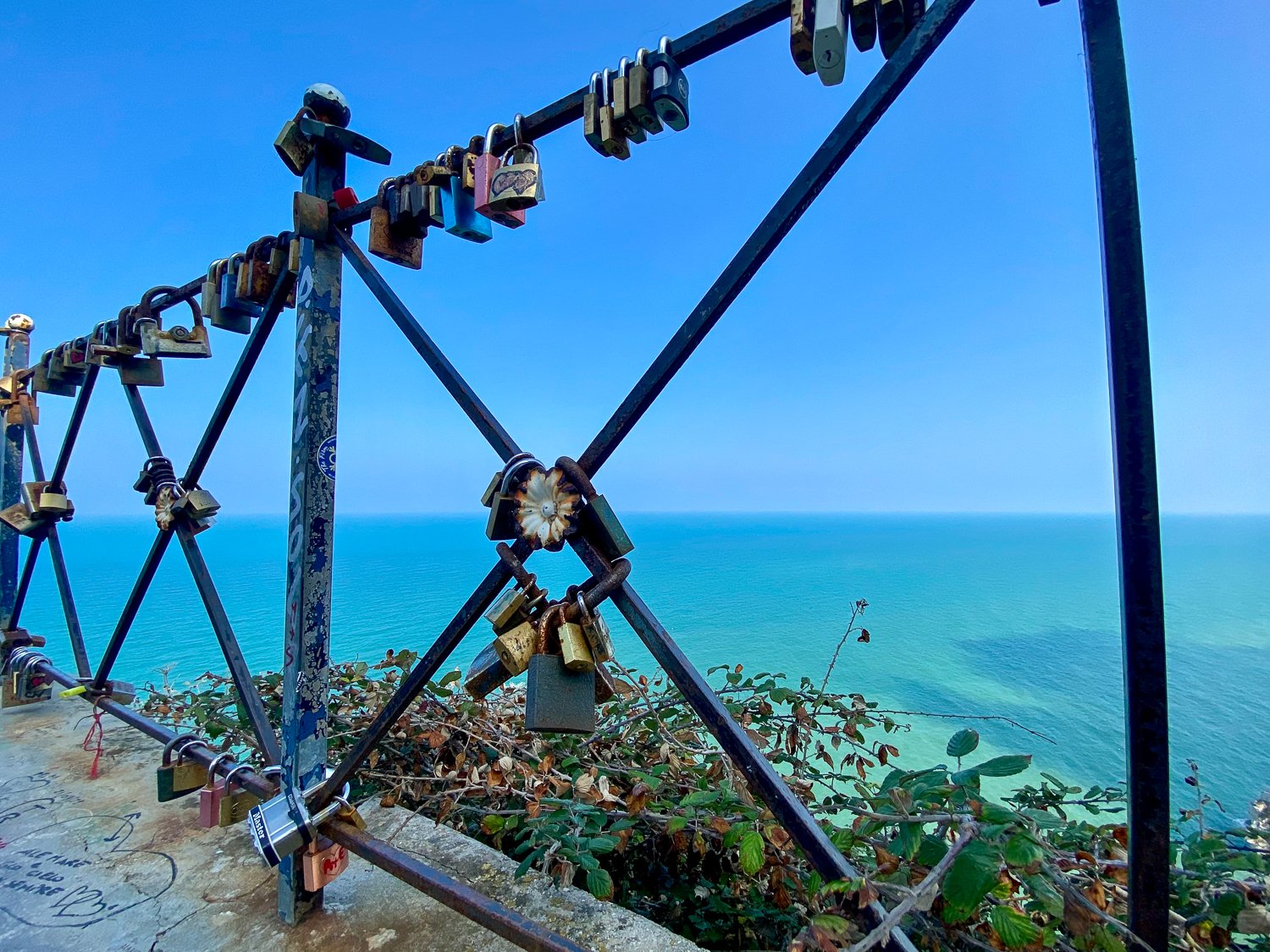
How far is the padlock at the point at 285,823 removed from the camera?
1479 mm

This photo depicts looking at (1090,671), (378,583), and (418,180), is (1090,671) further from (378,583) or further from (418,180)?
(378,583)

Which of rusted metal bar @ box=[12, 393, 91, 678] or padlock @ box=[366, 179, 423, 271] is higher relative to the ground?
padlock @ box=[366, 179, 423, 271]

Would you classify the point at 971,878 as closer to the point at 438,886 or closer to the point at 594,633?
the point at 594,633

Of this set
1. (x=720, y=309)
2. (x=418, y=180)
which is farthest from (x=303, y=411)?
(x=720, y=309)

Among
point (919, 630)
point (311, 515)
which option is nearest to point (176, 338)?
point (311, 515)

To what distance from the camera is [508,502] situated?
4.06 feet

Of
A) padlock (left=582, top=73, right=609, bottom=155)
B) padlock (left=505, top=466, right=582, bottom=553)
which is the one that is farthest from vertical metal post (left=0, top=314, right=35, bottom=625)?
padlock (left=582, top=73, right=609, bottom=155)

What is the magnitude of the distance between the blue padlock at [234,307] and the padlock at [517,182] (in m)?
1.17

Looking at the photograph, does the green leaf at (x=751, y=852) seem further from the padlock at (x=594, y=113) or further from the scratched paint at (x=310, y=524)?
the padlock at (x=594, y=113)

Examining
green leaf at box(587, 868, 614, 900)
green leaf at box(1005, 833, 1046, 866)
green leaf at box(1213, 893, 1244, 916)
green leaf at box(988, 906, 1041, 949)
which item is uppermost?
green leaf at box(1005, 833, 1046, 866)

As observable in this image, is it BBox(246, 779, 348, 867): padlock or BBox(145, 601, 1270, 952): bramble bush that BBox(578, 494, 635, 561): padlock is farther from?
BBox(246, 779, 348, 867): padlock

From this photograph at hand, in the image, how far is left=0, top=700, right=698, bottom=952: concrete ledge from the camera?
1563 mm

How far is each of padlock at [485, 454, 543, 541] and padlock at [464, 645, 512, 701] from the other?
23 cm

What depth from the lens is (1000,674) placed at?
26.8ft
